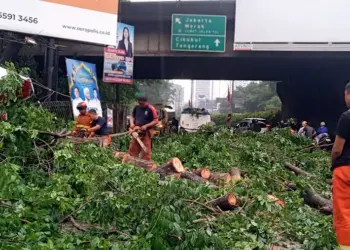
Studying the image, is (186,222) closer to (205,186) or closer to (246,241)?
(246,241)

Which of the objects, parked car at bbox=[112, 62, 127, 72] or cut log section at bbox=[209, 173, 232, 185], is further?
parked car at bbox=[112, 62, 127, 72]

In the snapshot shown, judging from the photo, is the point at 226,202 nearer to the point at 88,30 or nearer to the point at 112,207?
the point at 112,207

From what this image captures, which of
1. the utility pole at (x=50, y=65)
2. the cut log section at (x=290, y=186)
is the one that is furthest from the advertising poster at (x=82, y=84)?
the cut log section at (x=290, y=186)

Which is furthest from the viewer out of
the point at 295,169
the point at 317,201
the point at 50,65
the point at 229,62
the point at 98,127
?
the point at 229,62

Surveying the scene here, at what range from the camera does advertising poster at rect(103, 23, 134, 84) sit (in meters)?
16.7

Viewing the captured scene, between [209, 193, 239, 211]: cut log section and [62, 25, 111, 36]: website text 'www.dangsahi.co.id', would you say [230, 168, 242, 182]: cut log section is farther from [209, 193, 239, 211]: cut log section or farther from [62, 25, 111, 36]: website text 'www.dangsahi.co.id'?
[62, 25, 111, 36]: website text 'www.dangsahi.co.id'

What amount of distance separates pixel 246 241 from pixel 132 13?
16974mm

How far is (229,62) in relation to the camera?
72.7 ft

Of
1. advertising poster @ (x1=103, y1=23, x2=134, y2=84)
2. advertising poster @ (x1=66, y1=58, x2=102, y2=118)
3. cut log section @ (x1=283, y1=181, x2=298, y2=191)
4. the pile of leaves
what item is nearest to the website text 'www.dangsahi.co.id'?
advertising poster @ (x1=66, y1=58, x2=102, y2=118)

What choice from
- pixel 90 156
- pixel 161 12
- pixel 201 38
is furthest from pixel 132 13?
pixel 90 156

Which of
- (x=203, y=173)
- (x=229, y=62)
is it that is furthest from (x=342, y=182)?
(x=229, y=62)

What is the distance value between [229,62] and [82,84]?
927 centimetres

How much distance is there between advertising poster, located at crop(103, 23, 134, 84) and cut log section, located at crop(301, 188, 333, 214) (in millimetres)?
11384

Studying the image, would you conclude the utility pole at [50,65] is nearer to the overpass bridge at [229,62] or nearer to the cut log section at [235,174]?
the overpass bridge at [229,62]
